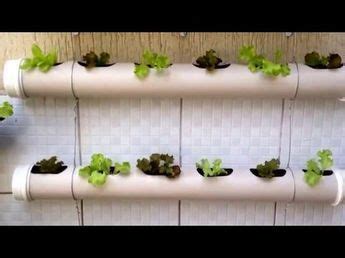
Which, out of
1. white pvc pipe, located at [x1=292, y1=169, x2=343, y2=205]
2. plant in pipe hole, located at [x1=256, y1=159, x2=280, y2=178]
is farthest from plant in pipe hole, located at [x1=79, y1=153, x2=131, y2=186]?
white pvc pipe, located at [x1=292, y1=169, x2=343, y2=205]

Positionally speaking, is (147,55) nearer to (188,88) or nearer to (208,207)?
(188,88)

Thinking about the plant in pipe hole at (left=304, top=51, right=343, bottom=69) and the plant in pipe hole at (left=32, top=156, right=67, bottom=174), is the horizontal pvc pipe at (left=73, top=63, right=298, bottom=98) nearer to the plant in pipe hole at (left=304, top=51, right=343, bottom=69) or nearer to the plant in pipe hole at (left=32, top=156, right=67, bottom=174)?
the plant in pipe hole at (left=304, top=51, right=343, bottom=69)

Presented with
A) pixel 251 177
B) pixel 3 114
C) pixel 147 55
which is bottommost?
pixel 251 177

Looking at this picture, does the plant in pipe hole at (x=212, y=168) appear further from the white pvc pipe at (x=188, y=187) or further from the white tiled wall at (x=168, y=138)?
the white tiled wall at (x=168, y=138)

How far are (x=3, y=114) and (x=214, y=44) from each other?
2.61 feet

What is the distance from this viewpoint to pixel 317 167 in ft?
5.53

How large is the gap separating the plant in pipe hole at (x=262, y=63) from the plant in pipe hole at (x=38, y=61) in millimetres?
658

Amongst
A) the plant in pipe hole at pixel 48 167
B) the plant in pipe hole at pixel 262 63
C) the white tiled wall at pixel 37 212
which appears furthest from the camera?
the white tiled wall at pixel 37 212

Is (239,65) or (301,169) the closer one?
(239,65)

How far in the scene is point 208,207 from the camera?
184cm

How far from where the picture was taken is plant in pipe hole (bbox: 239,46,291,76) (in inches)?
61.5

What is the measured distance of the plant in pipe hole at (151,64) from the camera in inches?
62.2

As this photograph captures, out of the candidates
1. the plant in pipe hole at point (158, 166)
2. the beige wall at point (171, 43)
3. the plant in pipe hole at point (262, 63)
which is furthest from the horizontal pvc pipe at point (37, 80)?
the plant in pipe hole at point (262, 63)

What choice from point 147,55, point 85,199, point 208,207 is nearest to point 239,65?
point 147,55
